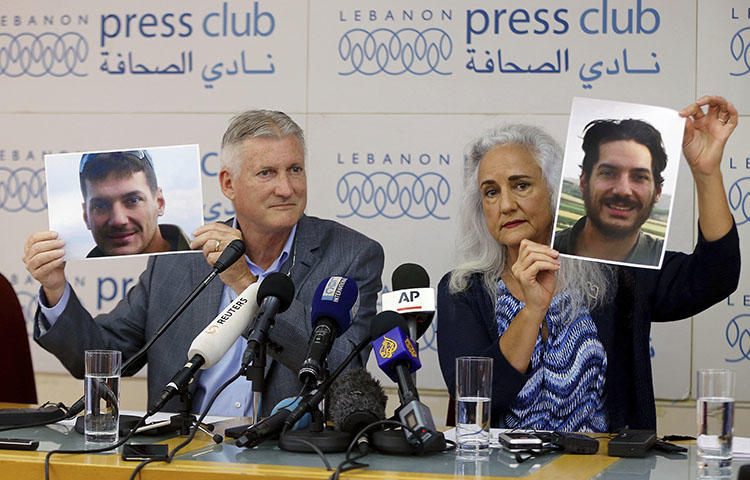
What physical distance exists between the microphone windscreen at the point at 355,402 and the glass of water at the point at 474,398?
0.19 meters

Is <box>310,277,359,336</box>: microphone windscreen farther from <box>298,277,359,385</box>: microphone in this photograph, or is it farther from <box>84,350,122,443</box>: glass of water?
<box>84,350,122,443</box>: glass of water

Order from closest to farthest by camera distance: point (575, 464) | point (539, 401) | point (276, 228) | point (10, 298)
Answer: point (575, 464) → point (539, 401) → point (276, 228) → point (10, 298)

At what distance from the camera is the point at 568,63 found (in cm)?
361

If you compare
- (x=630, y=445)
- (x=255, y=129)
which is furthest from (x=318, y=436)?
(x=255, y=129)

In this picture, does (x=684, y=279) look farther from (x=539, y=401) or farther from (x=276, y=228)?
(x=276, y=228)

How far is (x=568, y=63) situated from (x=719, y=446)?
204 cm

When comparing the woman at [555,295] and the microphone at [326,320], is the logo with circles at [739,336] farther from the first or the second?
the microphone at [326,320]

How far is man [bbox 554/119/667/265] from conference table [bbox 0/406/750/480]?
2.18 ft

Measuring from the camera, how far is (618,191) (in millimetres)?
2648

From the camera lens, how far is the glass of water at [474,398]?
2.05 metres

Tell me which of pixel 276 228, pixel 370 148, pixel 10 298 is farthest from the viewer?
pixel 370 148

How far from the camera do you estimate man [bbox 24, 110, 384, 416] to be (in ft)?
9.72

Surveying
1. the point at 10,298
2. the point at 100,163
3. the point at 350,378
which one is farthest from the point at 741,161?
the point at 10,298

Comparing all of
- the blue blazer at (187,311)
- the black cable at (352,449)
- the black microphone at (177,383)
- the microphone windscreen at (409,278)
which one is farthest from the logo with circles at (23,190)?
the black cable at (352,449)
